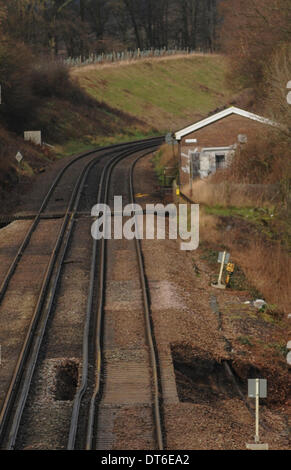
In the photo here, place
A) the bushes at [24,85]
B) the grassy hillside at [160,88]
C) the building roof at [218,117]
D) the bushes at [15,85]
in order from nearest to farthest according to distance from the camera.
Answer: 1. the building roof at [218,117]
2. the bushes at [15,85]
3. the bushes at [24,85]
4. the grassy hillside at [160,88]

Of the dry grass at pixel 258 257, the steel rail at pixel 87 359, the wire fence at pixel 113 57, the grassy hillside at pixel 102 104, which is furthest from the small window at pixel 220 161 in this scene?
the wire fence at pixel 113 57

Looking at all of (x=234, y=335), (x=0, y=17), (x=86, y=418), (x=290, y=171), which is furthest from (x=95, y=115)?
(x=86, y=418)

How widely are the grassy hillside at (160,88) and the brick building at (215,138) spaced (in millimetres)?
25720

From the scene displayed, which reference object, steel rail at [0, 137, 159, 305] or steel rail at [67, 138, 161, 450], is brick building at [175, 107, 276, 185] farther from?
steel rail at [67, 138, 161, 450]

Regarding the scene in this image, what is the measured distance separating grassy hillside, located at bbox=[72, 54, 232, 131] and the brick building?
84.4 feet

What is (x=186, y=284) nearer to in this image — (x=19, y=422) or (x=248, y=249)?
(x=248, y=249)

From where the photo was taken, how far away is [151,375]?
13312mm

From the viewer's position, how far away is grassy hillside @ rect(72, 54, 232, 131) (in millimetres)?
63219

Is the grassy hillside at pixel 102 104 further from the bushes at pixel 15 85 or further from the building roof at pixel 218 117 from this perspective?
the building roof at pixel 218 117

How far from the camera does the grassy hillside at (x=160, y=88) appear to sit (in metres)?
63.2

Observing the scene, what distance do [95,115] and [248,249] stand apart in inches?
1368

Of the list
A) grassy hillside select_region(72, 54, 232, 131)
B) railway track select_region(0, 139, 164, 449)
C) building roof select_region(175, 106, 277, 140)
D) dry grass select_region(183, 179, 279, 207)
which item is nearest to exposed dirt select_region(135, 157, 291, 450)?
railway track select_region(0, 139, 164, 449)

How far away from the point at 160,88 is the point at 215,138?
42791mm

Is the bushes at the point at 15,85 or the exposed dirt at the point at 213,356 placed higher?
the bushes at the point at 15,85
